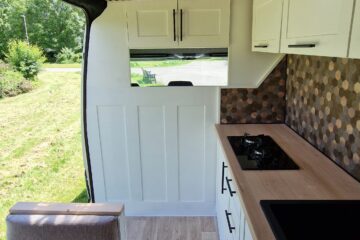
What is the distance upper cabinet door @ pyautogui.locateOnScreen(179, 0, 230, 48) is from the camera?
213 cm

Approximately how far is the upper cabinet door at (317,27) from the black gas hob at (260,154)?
0.60 meters

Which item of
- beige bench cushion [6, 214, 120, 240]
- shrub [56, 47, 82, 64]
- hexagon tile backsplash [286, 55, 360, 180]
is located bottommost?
beige bench cushion [6, 214, 120, 240]

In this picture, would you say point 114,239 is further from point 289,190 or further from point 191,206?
point 191,206

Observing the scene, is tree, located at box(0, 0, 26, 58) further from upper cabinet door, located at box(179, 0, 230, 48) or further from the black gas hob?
the black gas hob

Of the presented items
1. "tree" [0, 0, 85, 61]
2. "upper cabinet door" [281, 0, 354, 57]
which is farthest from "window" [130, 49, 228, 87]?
"upper cabinet door" [281, 0, 354, 57]

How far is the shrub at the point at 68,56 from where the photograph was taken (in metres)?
2.23

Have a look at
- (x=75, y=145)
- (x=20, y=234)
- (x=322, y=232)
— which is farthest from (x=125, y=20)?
(x=75, y=145)

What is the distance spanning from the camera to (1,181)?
3.19 m

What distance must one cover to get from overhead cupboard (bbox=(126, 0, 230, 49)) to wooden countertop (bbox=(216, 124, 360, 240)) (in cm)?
93

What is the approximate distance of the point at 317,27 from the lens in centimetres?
100

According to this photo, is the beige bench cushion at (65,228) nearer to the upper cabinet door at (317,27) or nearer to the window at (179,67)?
the upper cabinet door at (317,27)

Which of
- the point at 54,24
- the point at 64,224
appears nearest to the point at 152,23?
the point at 54,24

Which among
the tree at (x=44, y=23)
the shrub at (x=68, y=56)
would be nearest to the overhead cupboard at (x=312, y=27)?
the tree at (x=44, y=23)

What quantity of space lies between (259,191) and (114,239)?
0.65 m
